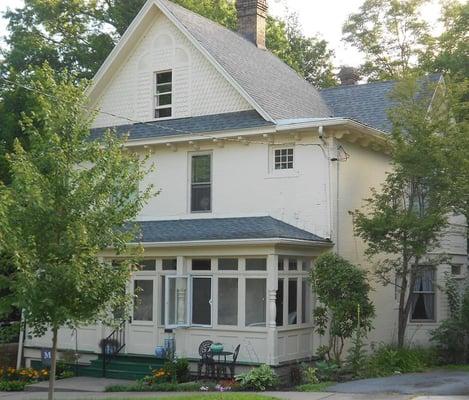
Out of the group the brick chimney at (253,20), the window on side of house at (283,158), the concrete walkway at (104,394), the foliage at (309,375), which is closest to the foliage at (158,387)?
the concrete walkway at (104,394)

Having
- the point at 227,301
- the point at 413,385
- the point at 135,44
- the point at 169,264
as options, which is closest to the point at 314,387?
the point at 413,385

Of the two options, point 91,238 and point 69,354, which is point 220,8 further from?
point 91,238

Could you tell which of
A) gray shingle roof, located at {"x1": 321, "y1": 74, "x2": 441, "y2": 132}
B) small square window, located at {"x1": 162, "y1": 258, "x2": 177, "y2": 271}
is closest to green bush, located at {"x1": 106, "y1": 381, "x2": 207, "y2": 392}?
small square window, located at {"x1": 162, "y1": 258, "x2": 177, "y2": 271}

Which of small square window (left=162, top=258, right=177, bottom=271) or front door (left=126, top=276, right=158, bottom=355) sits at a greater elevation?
small square window (left=162, top=258, right=177, bottom=271)

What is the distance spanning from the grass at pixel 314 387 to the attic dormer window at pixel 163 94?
1002cm

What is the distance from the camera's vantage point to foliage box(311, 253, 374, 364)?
1748 centimetres

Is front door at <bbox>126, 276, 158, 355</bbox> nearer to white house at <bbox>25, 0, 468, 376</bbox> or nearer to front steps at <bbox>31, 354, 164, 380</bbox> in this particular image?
white house at <bbox>25, 0, 468, 376</bbox>

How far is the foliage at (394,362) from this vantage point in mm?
17245

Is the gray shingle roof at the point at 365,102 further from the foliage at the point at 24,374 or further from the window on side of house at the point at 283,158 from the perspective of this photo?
the foliage at the point at 24,374

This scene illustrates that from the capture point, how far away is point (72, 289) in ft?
39.2

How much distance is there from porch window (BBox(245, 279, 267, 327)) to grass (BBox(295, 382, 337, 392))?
101 inches

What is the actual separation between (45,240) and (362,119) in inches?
531

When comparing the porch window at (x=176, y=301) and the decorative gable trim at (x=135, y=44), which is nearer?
the porch window at (x=176, y=301)

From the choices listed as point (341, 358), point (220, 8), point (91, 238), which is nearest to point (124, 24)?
point (220, 8)
